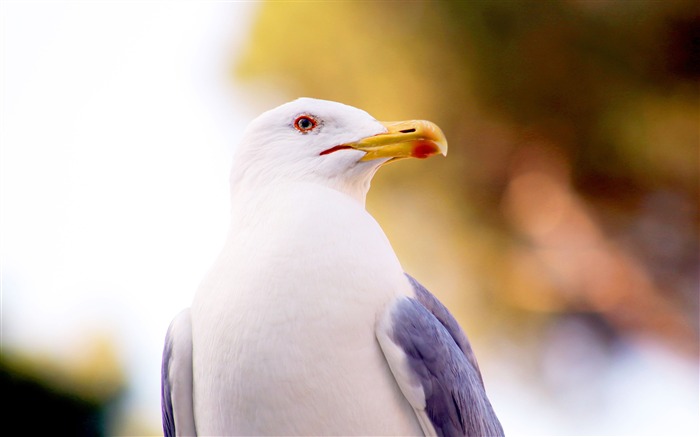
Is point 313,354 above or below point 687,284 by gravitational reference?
above

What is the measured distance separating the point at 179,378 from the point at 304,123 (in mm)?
324

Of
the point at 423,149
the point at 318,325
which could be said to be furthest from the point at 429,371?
the point at 423,149

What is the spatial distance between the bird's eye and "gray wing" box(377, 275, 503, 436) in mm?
241

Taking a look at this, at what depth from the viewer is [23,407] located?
176 centimetres

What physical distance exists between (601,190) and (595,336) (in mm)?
524

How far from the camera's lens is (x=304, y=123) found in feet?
2.97

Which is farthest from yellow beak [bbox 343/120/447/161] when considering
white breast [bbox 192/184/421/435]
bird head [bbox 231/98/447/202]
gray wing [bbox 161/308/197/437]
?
gray wing [bbox 161/308/197/437]

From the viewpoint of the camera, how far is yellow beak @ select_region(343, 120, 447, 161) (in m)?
0.83

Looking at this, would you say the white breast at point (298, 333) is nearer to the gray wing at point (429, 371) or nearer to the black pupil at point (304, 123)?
the gray wing at point (429, 371)

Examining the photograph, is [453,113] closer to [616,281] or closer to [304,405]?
[616,281]

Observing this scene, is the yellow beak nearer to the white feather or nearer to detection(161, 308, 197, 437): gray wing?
the white feather

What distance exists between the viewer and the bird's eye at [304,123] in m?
0.90

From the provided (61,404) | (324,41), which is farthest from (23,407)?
(324,41)

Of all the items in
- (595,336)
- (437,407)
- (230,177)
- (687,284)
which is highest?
(230,177)
